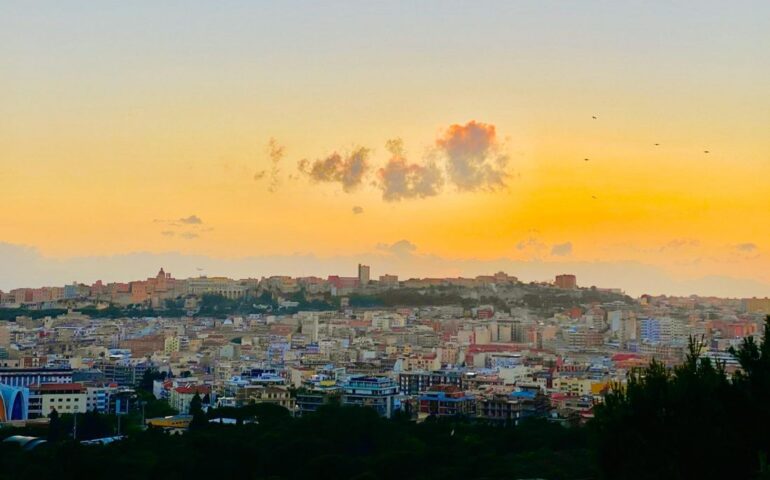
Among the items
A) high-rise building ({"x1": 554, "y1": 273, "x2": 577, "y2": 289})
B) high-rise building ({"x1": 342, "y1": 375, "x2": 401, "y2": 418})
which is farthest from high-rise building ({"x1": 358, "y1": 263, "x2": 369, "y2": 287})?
high-rise building ({"x1": 342, "y1": 375, "x2": 401, "y2": 418})

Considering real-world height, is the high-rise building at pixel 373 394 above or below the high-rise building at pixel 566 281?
below

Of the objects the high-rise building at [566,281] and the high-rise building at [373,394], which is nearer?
the high-rise building at [373,394]

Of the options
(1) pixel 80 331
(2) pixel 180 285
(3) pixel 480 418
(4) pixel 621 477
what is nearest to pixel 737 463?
(4) pixel 621 477

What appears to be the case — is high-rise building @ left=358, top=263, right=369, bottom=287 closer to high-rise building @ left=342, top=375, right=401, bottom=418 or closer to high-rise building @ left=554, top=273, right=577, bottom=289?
high-rise building @ left=554, top=273, right=577, bottom=289

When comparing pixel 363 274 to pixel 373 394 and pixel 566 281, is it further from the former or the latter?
pixel 373 394

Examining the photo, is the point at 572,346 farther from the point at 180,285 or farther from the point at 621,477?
the point at 621,477

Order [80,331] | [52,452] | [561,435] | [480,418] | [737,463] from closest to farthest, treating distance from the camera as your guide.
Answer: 1. [737,463]
2. [52,452]
3. [561,435]
4. [480,418]
5. [80,331]

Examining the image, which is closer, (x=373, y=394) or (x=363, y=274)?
(x=373, y=394)

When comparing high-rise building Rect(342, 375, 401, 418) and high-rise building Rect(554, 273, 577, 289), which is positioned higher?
high-rise building Rect(554, 273, 577, 289)

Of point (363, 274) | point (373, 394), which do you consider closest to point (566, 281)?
point (363, 274)

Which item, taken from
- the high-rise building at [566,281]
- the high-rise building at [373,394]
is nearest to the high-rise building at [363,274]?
the high-rise building at [566,281]

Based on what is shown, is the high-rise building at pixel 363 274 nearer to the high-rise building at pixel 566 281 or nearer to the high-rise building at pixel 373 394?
the high-rise building at pixel 566 281
